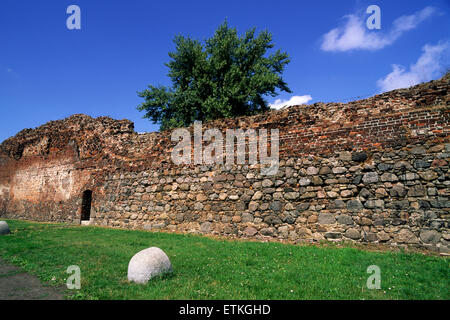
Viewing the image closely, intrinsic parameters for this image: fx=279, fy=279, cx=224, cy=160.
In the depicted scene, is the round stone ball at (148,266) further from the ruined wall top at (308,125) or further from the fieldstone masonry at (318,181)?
the ruined wall top at (308,125)

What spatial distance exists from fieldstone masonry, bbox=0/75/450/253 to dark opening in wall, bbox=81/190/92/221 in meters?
1.57

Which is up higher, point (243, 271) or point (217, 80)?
point (217, 80)

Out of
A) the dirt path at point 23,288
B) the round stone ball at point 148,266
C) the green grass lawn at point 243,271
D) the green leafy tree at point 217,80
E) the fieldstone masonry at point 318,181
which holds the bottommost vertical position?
the dirt path at point 23,288

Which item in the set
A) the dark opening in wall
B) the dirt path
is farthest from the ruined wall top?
the dirt path

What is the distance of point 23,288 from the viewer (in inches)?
170

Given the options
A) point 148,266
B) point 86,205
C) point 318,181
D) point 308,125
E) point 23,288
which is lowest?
point 23,288

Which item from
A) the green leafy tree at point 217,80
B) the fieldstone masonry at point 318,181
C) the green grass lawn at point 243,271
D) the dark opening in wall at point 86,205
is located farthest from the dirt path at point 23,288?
the green leafy tree at point 217,80

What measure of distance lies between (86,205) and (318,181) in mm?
12159

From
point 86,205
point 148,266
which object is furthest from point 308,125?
point 86,205

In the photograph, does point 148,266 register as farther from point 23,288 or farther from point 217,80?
point 217,80

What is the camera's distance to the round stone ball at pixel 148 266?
444 cm

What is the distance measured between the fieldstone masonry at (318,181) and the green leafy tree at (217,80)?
9231 millimetres

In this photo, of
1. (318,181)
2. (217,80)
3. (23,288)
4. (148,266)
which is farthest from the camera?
(217,80)

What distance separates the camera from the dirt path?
12.9 ft
